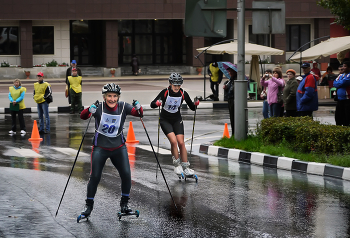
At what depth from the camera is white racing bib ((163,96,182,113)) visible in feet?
33.4

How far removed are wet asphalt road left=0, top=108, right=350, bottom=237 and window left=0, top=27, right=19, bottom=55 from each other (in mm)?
29911

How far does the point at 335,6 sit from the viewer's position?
24.8 meters

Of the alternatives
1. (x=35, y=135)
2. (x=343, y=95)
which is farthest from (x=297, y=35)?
(x=35, y=135)

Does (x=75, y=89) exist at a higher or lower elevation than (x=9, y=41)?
lower

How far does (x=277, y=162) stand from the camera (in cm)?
1124

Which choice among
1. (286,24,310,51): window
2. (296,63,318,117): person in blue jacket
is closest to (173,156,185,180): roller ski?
(296,63,318,117): person in blue jacket

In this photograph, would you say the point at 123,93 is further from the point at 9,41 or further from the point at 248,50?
the point at 9,41

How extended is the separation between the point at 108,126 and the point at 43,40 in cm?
3583

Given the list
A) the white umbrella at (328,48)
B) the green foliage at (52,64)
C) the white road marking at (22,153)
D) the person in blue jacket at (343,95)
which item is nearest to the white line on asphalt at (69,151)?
the white road marking at (22,153)

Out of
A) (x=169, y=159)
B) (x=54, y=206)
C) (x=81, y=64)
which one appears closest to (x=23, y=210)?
(x=54, y=206)

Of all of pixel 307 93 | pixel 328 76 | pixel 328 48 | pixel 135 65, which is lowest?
pixel 307 93

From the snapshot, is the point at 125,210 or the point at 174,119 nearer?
the point at 125,210

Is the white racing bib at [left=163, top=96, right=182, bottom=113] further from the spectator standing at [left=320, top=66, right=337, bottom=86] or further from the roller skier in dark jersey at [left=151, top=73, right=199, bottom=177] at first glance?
the spectator standing at [left=320, top=66, right=337, bottom=86]

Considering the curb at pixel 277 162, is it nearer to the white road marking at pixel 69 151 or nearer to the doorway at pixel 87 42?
the white road marking at pixel 69 151
